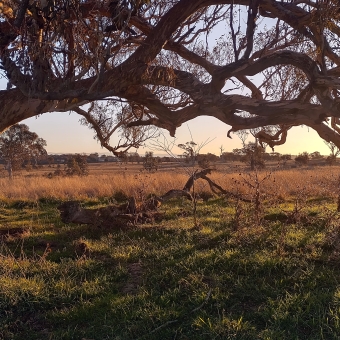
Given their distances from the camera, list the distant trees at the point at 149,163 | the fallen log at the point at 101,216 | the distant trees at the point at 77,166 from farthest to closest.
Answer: the distant trees at the point at 77,166 → the distant trees at the point at 149,163 → the fallen log at the point at 101,216

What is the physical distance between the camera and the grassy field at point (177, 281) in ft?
10.7

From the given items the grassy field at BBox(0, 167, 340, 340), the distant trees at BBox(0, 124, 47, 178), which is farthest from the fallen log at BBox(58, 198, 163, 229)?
the distant trees at BBox(0, 124, 47, 178)

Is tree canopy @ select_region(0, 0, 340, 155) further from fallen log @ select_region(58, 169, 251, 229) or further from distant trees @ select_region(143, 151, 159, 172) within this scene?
distant trees @ select_region(143, 151, 159, 172)

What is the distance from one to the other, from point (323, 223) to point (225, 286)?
3608 millimetres

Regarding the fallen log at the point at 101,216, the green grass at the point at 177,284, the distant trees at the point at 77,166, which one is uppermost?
the distant trees at the point at 77,166

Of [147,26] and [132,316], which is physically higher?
[147,26]

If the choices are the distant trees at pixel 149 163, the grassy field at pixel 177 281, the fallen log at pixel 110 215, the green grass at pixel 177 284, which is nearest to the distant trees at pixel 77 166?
A: the distant trees at pixel 149 163

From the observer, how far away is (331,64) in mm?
6715

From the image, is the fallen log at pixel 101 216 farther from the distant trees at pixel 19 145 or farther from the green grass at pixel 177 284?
the distant trees at pixel 19 145

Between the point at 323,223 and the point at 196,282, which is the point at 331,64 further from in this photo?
the point at 196,282

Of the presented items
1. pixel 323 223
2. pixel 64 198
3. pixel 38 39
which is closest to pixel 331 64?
pixel 323 223

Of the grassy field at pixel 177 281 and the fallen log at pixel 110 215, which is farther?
the fallen log at pixel 110 215

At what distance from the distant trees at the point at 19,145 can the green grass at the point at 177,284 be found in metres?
25.3

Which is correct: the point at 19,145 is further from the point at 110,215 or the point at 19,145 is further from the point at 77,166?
the point at 110,215
